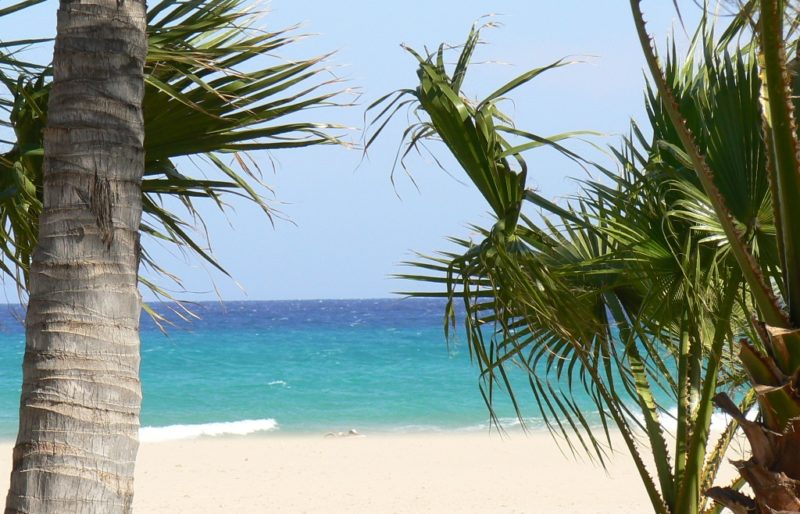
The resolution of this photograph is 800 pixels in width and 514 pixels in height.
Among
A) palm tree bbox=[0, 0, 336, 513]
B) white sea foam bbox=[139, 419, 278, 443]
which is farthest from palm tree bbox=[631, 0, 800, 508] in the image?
white sea foam bbox=[139, 419, 278, 443]

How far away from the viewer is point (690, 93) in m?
3.24

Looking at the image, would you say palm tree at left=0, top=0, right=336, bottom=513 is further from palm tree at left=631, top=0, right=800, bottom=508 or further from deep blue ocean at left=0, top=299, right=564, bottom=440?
deep blue ocean at left=0, top=299, right=564, bottom=440

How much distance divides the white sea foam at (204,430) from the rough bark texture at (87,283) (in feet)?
40.4

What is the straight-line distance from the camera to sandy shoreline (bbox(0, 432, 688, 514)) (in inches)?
328

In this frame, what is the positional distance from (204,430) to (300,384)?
290 inches

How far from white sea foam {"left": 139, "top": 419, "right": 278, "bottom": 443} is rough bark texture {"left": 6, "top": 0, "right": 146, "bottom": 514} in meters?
12.3

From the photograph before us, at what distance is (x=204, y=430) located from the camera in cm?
1570

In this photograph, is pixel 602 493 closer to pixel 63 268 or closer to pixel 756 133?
pixel 756 133

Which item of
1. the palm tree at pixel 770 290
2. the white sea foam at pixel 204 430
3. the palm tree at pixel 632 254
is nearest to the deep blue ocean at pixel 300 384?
the white sea foam at pixel 204 430

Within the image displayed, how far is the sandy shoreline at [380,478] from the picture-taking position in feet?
27.3

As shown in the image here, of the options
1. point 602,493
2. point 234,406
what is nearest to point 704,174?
point 602,493

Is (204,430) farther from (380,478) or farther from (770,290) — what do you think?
(770,290)

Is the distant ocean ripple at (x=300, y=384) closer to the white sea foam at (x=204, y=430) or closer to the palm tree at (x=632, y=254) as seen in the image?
the white sea foam at (x=204, y=430)

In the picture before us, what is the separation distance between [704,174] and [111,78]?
1.56 meters
